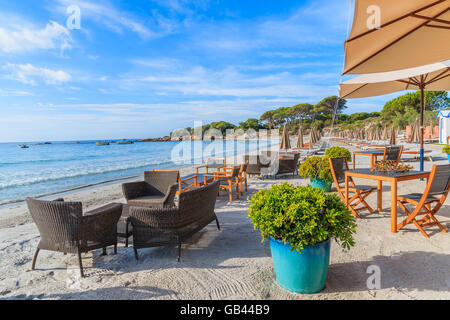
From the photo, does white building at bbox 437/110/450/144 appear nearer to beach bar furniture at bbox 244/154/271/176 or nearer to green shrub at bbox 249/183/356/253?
beach bar furniture at bbox 244/154/271/176

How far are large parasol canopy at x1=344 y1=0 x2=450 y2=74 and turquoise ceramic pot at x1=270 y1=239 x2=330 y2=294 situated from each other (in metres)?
2.16

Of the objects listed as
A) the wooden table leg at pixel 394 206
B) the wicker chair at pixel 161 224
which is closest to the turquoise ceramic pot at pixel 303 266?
the wicker chair at pixel 161 224

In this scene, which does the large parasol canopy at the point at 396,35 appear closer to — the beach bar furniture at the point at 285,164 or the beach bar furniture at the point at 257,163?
the beach bar furniture at the point at 285,164

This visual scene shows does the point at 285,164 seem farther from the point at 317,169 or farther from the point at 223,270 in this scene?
the point at 223,270

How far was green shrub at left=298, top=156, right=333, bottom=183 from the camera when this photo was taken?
5.33m

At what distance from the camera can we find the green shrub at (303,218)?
185cm

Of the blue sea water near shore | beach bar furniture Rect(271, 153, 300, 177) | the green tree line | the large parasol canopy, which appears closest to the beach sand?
the large parasol canopy

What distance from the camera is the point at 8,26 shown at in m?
5.49

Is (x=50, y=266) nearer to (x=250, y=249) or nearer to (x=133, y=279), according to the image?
(x=133, y=279)

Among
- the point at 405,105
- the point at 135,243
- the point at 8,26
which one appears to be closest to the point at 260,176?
the point at 135,243

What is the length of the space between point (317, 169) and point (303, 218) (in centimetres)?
383

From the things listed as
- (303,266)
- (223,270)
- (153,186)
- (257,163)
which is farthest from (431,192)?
(257,163)

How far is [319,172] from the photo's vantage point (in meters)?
5.35
